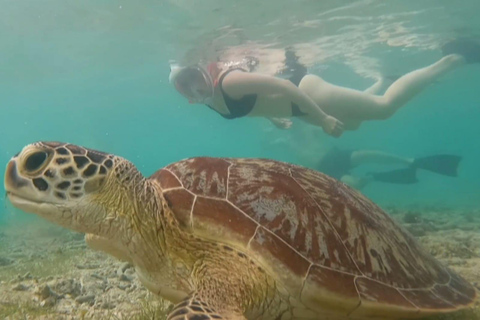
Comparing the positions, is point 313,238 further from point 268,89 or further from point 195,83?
point 195,83

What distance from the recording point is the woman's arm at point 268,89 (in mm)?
7379

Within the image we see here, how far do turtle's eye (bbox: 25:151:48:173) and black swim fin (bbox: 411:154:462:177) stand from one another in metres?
12.2

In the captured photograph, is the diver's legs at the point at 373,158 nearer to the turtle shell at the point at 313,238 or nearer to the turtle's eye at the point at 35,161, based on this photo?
the turtle shell at the point at 313,238

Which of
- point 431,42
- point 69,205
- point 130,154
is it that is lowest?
point 130,154

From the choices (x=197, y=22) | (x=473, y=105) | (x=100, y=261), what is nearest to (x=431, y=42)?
(x=197, y=22)

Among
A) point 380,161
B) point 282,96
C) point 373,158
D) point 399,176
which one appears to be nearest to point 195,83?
point 282,96

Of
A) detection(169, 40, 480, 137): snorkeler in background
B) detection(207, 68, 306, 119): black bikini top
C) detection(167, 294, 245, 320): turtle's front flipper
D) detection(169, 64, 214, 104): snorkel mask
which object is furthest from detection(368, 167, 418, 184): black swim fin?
detection(167, 294, 245, 320): turtle's front flipper

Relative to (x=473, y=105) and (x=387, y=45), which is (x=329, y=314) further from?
(x=473, y=105)

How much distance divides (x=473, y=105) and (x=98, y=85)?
48.3 meters

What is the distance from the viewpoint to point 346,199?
2.52 metres

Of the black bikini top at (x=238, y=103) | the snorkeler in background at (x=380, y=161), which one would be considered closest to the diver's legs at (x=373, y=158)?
the snorkeler in background at (x=380, y=161)

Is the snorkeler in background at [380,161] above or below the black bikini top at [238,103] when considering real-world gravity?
below

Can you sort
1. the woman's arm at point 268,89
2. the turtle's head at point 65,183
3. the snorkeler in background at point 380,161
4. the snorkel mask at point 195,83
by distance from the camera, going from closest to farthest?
1. the turtle's head at point 65,183
2. the woman's arm at point 268,89
3. the snorkel mask at point 195,83
4. the snorkeler in background at point 380,161

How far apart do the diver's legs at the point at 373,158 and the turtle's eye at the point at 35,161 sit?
1268cm
